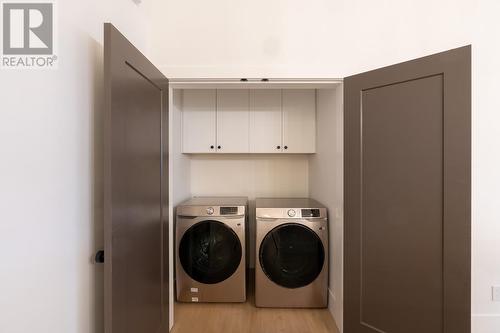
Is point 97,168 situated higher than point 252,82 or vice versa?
point 252,82

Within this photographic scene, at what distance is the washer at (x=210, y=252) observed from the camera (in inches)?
87.7

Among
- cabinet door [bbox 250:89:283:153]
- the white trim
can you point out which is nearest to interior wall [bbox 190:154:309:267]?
cabinet door [bbox 250:89:283:153]

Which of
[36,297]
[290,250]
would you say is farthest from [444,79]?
[36,297]

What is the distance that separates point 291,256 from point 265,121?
1429mm

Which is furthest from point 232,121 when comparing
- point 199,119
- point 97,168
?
point 97,168

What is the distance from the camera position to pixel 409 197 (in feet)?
4.90

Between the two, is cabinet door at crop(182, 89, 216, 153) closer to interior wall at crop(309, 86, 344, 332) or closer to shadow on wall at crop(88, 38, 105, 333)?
interior wall at crop(309, 86, 344, 332)

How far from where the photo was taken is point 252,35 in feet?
5.84

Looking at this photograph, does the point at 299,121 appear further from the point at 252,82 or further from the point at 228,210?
the point at 228,210

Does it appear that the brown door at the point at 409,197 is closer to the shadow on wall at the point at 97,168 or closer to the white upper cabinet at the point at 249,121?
the white upper cabinet at the point at 249,121

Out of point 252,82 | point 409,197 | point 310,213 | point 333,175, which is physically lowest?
point 310,213

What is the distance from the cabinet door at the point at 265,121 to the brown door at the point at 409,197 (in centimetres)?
101

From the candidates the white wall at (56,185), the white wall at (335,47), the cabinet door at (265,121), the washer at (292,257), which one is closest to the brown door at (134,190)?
the white wall at (56,185)

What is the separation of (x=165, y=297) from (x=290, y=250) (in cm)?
112
